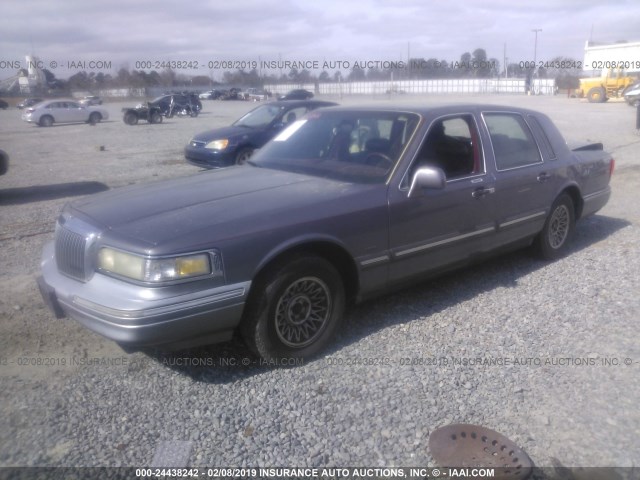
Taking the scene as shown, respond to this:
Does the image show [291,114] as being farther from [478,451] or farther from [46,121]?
[46,121]

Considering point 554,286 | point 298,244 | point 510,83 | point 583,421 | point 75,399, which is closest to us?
point 583,421

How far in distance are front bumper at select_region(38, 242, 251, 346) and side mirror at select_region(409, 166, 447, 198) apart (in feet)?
4.81

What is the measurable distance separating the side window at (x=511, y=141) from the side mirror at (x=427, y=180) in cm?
110

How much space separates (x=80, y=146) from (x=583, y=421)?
18.8 meters

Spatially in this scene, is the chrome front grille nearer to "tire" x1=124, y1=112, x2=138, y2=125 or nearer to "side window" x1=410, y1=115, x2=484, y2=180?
"side window" x1=410, y1=115, x2=484, y2=180

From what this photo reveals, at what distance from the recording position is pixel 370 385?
3449mm

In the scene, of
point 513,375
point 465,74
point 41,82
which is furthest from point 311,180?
point 41,82

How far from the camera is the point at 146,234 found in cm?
324

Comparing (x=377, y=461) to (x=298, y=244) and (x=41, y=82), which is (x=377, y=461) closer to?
(x=298, y=244)

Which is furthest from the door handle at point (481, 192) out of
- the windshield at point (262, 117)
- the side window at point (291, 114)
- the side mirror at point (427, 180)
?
the windshield at point (262, 117)

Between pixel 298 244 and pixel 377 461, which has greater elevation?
pixel 298 244

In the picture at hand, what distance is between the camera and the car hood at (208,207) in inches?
127

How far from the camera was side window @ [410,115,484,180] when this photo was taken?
4.43 meters

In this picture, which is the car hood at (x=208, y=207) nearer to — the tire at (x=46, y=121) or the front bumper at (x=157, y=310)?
the front bumper at (x=157, y=310)
